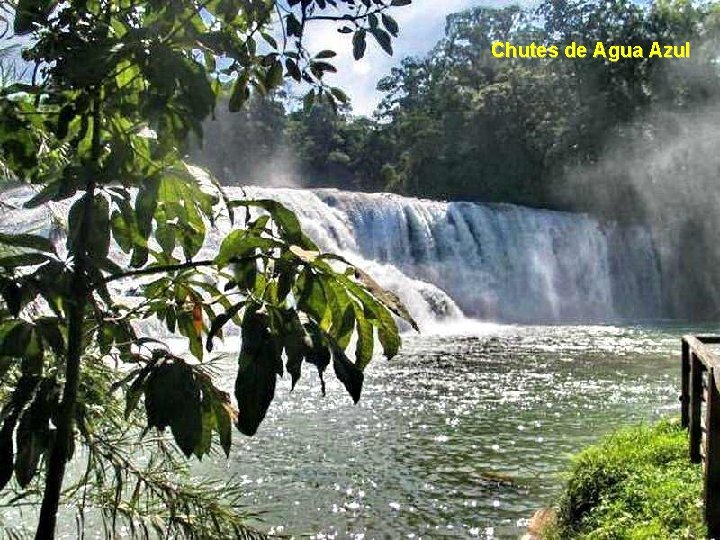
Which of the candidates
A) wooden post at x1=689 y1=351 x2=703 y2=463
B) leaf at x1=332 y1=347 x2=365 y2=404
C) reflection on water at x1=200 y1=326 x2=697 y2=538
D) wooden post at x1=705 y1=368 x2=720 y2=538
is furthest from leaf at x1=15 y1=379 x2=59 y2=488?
wooden post at x1=689 y1=351 x2=703 y2=463

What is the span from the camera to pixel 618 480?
5410mm

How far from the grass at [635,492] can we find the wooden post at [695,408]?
11cm

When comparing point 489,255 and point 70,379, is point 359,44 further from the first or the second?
point 489,255

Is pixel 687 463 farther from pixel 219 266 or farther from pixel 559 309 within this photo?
pixel 559 309

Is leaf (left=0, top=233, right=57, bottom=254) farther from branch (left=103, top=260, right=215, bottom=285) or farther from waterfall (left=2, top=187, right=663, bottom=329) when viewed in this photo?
waterfall (left=2, top=187, right=663, bottom=329)

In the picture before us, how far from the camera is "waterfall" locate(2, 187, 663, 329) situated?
947 inches

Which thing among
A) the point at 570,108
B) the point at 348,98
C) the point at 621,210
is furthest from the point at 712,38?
the point at 348,98

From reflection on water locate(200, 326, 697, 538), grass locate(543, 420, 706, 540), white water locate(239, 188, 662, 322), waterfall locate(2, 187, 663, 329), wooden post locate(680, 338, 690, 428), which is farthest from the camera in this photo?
white water locate(239, 188, 662, 322)

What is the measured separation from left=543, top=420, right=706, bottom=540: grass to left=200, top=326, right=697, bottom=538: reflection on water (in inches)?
34.4

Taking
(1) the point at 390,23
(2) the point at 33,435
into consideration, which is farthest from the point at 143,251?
(1) the point at 390,23

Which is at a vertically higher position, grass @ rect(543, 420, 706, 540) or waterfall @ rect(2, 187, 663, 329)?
waterfall @ rect(2, 187, 663, 329)

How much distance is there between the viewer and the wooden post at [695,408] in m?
5.18

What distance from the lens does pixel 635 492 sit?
16.2ft

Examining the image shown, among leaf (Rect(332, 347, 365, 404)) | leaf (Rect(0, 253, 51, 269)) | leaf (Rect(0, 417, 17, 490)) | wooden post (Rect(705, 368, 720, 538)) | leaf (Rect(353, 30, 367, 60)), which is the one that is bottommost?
wooden post (Rect(705, 368, 720, 538))
